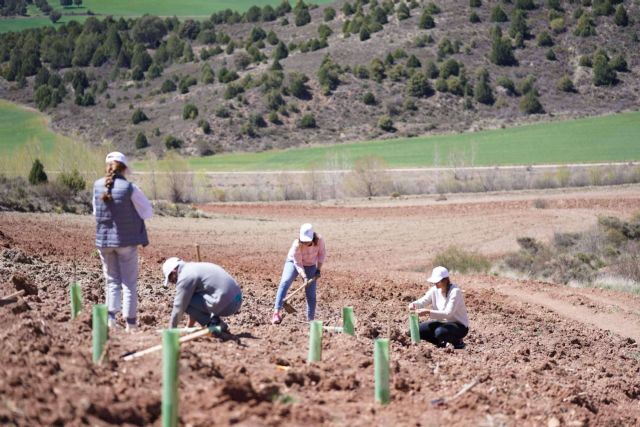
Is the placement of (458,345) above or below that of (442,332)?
below

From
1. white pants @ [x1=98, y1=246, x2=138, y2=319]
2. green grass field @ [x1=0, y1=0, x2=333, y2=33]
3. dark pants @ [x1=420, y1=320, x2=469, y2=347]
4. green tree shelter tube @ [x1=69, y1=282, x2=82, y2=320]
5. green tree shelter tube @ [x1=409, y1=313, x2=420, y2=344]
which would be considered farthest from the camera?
green grass field @ [x1=0, y1=0, x2=333, y2=33]

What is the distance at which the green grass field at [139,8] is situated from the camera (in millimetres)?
141125

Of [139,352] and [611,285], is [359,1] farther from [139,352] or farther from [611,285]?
[139,352]

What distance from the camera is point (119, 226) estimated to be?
A: 1034cm

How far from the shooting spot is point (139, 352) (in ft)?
29.6

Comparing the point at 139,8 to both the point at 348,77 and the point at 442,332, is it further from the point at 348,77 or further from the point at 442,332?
the point at 442,332

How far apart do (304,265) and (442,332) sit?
1.95m

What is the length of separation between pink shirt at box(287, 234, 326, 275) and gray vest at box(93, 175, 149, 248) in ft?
12.5

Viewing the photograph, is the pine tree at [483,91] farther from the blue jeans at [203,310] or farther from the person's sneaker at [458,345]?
the blue jeans at [203,310]

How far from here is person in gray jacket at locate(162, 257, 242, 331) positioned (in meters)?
10.7

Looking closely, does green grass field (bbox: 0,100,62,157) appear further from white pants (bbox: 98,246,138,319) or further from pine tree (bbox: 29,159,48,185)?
white pants (bbox: 98,246,138,319)

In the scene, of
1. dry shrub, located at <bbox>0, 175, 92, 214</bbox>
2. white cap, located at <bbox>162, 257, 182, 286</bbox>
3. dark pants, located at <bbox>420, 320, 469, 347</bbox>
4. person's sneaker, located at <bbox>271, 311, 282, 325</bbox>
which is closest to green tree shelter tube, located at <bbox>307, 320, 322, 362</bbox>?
white cap, located at <bbox>162, 257, 182, 286</bbox>

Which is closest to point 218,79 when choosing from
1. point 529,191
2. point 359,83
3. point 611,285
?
point 359,83

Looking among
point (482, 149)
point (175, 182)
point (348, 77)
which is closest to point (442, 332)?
point (175, 182)
